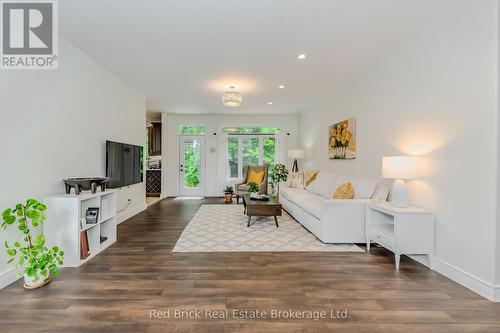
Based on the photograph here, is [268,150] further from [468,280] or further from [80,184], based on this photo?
[468,280]

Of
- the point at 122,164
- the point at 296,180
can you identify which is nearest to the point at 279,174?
the point at 296,180

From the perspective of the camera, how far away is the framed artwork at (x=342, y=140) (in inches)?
174

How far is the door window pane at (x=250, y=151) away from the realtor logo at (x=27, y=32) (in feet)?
18.7

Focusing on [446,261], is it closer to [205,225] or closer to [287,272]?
[287,272]

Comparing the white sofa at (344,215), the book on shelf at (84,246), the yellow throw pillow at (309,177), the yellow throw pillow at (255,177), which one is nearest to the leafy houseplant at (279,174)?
the yellow throw pillow at (255,177)

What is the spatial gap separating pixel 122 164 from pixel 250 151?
445cm

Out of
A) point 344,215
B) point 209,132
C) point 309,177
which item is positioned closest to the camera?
point 344,215

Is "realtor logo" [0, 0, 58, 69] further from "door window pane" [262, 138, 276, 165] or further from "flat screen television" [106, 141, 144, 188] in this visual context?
"door window pane" [262, 138, 276, 165]

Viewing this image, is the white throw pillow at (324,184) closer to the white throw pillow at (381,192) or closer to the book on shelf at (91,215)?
the white throw pillow at (381,192)

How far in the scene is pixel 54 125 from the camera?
9.34ft

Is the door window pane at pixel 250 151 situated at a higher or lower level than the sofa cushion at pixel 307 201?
higher

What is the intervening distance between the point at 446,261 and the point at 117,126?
16.7 feet

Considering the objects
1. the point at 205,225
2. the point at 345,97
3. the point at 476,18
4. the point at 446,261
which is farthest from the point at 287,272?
the point at 345,97

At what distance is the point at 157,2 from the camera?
228cm
